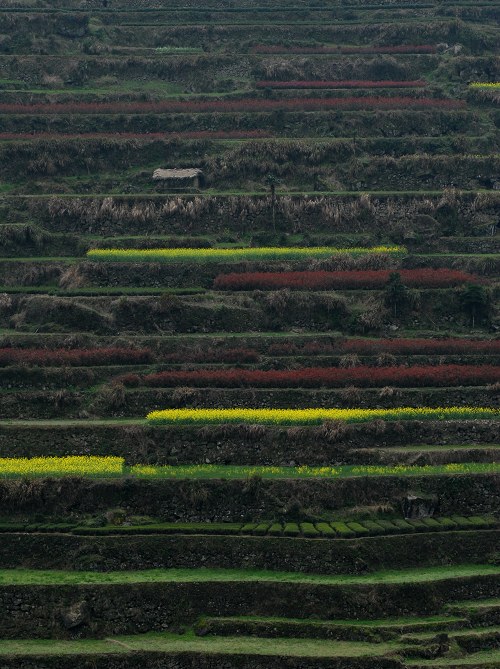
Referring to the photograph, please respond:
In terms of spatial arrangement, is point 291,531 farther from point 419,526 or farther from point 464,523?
point 464,523

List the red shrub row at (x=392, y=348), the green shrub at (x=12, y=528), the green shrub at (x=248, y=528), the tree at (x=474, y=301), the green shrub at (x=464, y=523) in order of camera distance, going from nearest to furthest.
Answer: the green shrub at (x=248, y=528) → the green shrub at (x=12, y=528) → the green shrub at (x=464, y=523) → the red shrub row at (x=392, y=348) → the tree at (x=474, y=301)

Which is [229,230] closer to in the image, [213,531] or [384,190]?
[384,190]

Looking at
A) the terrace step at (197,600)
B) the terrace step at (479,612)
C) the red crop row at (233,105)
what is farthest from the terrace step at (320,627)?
the red crop row at (233,105)

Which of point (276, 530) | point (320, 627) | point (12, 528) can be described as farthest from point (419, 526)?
point (12, 528)

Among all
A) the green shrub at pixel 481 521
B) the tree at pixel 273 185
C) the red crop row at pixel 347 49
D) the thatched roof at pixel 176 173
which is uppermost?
the red crop row at pixel 347 49

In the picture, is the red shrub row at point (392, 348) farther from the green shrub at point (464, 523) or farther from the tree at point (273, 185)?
the tree at point (273, 185)

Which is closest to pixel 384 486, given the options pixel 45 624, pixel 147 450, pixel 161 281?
pixel 147 450
